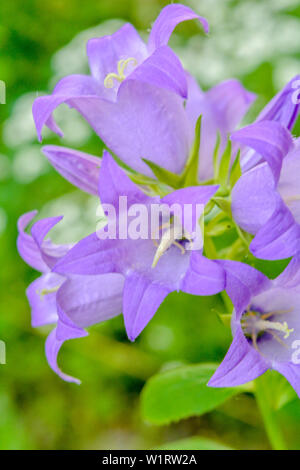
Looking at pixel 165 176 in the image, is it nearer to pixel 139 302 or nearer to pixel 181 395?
pixel 139 302

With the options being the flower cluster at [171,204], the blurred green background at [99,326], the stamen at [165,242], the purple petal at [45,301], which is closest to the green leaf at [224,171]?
the flower cluster at [171,204]

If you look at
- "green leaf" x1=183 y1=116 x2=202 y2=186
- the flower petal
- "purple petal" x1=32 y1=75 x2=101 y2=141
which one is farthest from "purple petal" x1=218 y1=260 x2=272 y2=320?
"purple petal" x1=32 y1=75 x2=101 y2=141

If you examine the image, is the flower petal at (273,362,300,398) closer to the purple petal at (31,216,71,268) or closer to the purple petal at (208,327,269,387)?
the purple petal at (208,327,269,387)

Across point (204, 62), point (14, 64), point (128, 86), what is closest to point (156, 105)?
point (128, 86)

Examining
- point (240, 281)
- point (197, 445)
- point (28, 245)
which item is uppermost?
point (240, 281)

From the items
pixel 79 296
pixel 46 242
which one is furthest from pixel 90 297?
pixel 46 242

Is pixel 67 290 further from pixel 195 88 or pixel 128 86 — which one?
pixel 195 88

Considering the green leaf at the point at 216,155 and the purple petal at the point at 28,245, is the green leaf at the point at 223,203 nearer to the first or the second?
the green leaf at the point at 216,155
